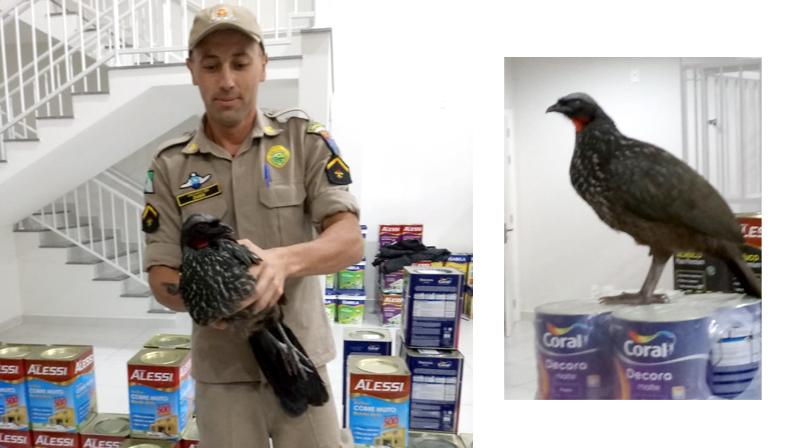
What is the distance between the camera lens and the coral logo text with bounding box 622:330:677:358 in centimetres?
138

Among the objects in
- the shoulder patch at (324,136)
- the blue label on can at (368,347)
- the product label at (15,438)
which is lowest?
the product label at (15,438)

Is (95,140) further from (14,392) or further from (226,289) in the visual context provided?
(226,289)

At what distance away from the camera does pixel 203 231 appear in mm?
921

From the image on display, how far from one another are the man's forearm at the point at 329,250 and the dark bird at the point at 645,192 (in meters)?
0.66

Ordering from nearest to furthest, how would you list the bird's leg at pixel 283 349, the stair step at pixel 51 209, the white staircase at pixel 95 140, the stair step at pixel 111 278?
1. the bird's leg at pixel 283 349
2. the white staircase at pixel 95 140
3. the stair step at pixel 111 278
4. the stair step at pixel 51 209

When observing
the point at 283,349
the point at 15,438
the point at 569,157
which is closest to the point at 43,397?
A: the point at 15,438

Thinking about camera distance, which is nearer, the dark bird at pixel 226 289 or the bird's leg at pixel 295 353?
the dark bird at pixel 226 289

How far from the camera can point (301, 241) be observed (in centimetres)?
110

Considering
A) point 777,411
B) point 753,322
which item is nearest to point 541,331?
point 753,322

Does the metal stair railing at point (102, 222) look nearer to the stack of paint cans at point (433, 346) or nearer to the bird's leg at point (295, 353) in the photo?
the stack of paint cans at point (433, 346)

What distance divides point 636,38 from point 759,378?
94cm

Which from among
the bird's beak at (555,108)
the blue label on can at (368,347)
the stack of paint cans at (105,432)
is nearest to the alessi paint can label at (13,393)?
the stack of paint cans at (105,432)

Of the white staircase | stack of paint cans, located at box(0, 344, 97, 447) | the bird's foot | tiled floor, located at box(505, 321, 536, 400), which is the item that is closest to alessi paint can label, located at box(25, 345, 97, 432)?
stack of paint cans, located at box(0, 344, 97, 447)

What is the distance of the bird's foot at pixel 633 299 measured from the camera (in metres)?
1.40
